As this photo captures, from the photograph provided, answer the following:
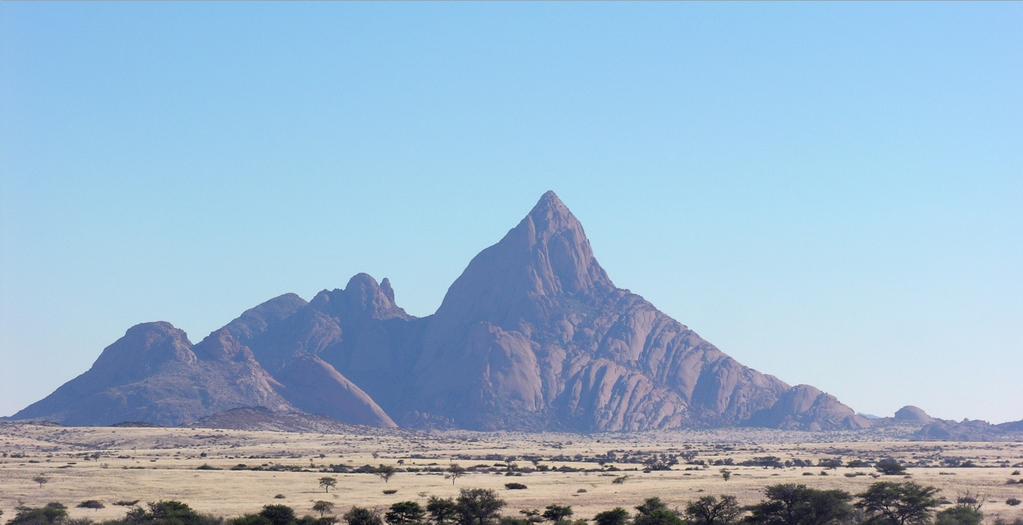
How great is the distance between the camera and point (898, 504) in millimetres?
81375

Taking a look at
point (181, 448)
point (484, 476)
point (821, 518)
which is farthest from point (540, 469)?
point (181, 448)

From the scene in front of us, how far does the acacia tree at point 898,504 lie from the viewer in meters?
79.6

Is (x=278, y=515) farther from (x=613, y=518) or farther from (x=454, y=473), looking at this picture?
(x=454, y=473)

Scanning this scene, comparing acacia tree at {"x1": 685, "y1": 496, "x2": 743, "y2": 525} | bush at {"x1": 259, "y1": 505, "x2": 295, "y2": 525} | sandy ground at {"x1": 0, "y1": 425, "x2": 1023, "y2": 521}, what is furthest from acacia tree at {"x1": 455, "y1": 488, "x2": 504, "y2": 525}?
acacia tree at {"x1": 685, "y1": 496, "x2": 743, "y2": 525}

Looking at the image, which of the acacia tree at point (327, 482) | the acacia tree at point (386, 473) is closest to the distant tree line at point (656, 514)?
the acacia tree at point (327, 482)

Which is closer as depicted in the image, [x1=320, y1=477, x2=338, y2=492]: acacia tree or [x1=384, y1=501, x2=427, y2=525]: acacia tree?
[x1=384, y1=501, x2=427, y2=525]: acacia tree

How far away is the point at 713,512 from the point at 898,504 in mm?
12653

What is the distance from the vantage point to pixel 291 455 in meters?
171

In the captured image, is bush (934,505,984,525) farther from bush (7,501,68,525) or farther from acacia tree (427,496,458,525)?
bush (7,501,68,525)

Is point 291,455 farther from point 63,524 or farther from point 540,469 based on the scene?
point 63,524

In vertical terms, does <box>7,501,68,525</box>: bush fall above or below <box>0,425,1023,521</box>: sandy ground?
below

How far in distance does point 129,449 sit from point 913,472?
382 ft

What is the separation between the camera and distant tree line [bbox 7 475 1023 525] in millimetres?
77625

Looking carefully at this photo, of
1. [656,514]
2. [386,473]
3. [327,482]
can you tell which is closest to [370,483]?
[386,473]
